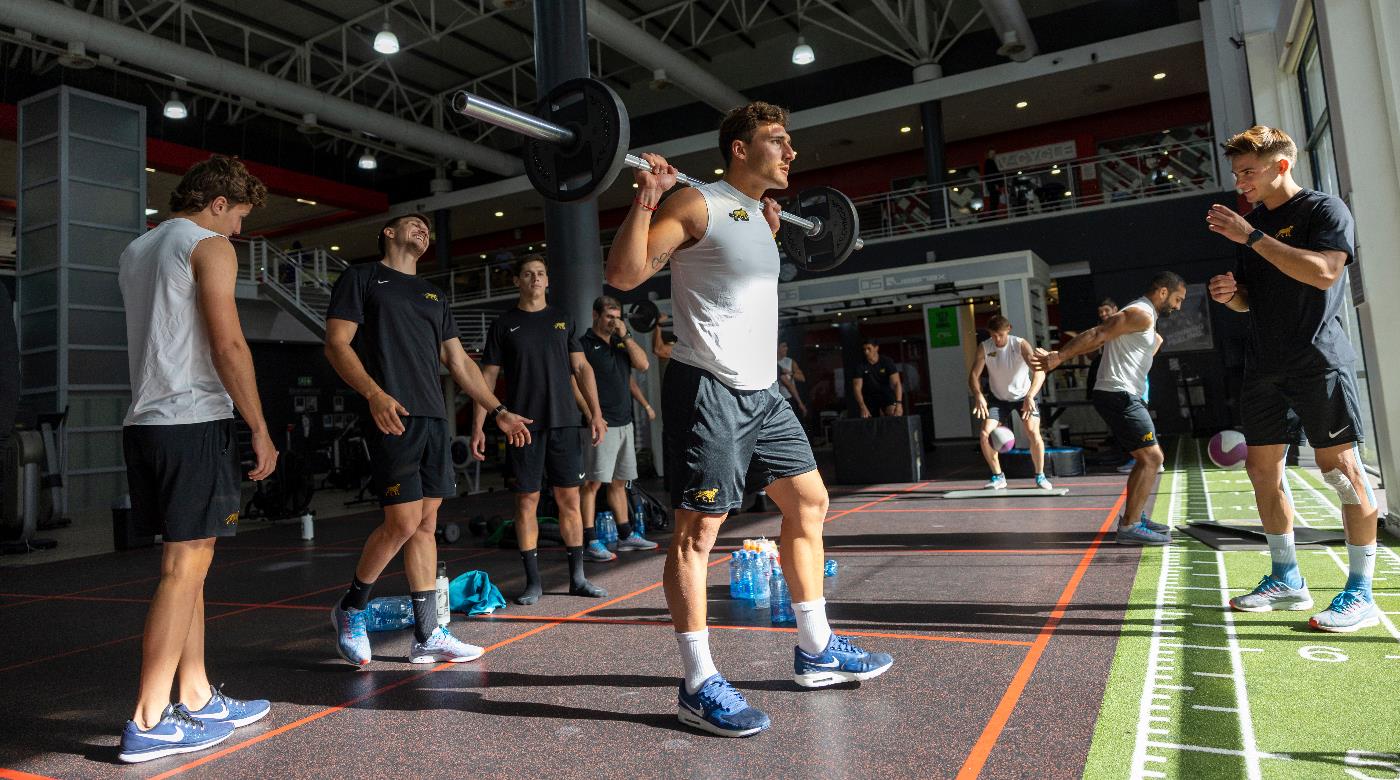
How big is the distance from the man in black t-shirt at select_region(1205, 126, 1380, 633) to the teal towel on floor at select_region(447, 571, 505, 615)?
9.68 feet

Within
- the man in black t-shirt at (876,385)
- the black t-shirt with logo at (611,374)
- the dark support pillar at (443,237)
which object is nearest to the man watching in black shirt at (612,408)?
the black t-shirt with logo at (611,374)

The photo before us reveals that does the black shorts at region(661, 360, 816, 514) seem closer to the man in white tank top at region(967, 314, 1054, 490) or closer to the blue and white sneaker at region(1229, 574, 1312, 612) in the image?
the blue and white sneaker at region(1229, 574, 1312, 612)

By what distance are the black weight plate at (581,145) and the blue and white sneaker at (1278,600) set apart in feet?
8.62

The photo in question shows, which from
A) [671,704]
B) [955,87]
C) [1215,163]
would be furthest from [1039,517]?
[955,87]

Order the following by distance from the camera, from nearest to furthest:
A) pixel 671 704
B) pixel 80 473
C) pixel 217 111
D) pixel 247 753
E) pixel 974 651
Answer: pixel 247 753 → pixel 671 704 → pixel 974 651 → pixel 80 473 → pixel 217 111

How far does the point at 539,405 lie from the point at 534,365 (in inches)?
7.5

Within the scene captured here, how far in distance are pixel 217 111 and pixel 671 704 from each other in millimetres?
19103

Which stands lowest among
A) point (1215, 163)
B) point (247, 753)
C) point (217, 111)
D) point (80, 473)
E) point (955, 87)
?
point (247, 753)

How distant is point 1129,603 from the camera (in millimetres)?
3033

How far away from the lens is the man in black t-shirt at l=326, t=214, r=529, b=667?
2.72m

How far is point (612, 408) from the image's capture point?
5.14 meters

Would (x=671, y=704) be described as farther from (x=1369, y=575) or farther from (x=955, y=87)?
(x=955, y=87)

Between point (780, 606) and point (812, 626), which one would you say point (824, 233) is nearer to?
point (780, 606)

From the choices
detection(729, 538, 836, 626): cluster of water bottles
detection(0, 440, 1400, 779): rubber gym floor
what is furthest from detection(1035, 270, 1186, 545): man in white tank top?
detection(729, 538, 836, 626): cluster of water bottles
